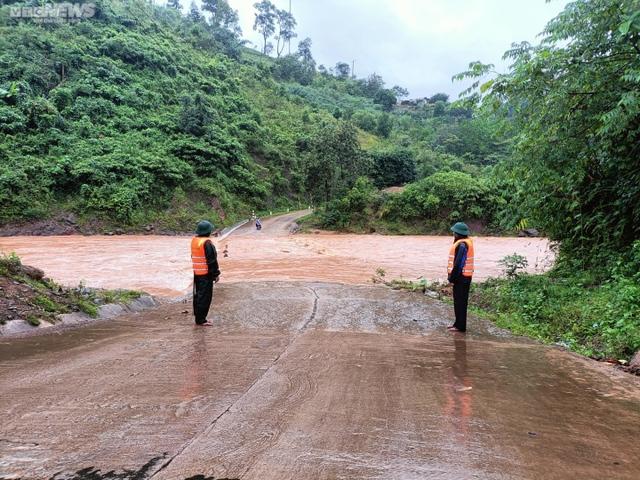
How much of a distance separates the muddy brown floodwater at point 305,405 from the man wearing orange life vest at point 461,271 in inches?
15.2

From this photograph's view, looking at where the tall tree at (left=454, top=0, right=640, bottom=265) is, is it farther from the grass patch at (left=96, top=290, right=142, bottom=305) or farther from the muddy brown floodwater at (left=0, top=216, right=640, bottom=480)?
the grass patch at (left=96, top=290, right=142, bottom=305)

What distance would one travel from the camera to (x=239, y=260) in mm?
19750

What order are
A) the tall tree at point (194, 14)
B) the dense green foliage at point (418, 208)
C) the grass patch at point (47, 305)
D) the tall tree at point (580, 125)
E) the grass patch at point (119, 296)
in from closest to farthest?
the grass patch at point (47, 305)
the tall tree at point (580, 125)
the grass patch at point (119, 296)
the dense green foliage at point (418, 208)
the tall tree at point (194, 14)

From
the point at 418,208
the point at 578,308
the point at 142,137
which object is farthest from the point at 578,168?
the point at 142,137

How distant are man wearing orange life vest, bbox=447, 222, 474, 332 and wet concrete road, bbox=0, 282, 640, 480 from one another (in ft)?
3.01

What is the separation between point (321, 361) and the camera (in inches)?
189

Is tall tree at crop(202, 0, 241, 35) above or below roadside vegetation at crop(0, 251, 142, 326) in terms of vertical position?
above

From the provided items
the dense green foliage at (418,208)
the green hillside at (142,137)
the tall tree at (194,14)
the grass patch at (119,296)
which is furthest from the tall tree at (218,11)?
the grass patch at (119,296)

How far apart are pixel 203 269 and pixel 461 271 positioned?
4072mm

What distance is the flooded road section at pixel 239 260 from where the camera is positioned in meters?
14.3

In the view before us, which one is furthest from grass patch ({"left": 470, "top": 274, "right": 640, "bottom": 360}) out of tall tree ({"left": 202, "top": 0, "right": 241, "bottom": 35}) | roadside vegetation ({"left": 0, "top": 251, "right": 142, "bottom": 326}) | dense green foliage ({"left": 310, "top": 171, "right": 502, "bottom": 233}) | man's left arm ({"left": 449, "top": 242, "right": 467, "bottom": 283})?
tall tree ({"left": 202, "top": 0, "right": 241, "bottom": 35})

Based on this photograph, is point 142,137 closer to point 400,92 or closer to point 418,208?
point 418,208

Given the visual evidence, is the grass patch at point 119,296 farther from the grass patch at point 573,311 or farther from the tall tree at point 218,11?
the tall tree at point 218,11

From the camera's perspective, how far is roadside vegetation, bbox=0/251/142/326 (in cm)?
626
